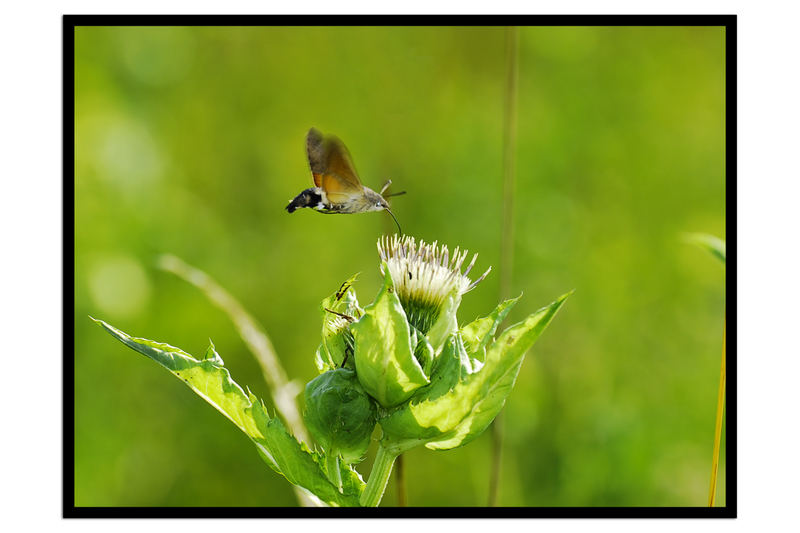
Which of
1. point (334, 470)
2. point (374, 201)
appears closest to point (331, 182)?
point (374, 201)

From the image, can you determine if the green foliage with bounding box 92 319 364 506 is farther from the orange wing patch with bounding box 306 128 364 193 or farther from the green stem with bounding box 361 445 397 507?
the orange wing patch with bounding box 306 128 364 193

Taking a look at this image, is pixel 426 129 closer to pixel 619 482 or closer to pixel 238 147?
pixel 238 147

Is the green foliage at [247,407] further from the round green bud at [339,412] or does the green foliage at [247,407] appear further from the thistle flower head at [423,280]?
the thistle flower head at [423,280]

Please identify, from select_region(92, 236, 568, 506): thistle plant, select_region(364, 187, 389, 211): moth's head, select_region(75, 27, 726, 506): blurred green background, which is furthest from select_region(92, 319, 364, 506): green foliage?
select_region(75, 27, 726, 506): blurred green background

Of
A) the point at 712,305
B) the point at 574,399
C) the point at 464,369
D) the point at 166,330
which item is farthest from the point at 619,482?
the point at 166,330

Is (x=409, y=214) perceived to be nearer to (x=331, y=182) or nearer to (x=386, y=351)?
(x=331, y=182)

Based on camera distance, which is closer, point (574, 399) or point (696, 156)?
point (574, 399)

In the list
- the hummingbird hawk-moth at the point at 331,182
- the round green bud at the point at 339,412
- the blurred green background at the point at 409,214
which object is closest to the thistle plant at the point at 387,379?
the round green bud at the point at 339,412
